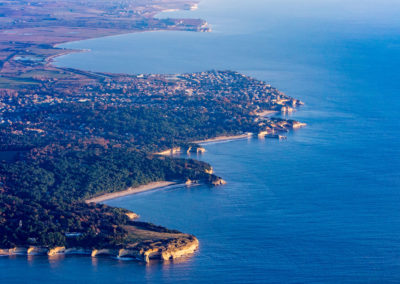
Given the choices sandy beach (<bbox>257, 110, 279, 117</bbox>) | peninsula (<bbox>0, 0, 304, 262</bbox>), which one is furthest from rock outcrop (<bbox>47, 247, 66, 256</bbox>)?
sandy beach (<bbox>257, 110, 279, 117</bbox>)

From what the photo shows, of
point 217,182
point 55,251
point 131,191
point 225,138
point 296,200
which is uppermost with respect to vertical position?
point 225,138

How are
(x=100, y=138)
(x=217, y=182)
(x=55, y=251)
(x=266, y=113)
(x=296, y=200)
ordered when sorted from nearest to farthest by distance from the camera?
(x=55, y=251), (x=296, y=200), (x=217, y=182), (x=100, y=138), (x=266, y=113)

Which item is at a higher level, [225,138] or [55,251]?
[225,138]

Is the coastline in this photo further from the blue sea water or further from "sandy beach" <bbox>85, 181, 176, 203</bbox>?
"sandy beach" <bbox>85, 181, 176, 203</bbox>

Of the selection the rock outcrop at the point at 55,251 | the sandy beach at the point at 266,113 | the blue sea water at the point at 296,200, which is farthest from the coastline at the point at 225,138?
the rock outcrop at the point at 55,251

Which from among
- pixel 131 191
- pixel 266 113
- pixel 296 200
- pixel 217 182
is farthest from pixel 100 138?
pixel 296 200

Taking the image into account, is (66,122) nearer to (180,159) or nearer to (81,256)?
(180,159)

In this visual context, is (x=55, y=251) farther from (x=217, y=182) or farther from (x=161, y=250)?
(x=217, y=182)
